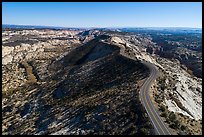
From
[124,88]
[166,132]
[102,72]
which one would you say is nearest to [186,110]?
[124,88]

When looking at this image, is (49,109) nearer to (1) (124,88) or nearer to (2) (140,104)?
(1) (124,88)

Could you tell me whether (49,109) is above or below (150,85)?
below

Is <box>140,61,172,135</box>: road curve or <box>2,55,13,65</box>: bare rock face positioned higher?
<box>140,61,172,135</box>: road curve

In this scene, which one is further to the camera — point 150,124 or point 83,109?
point 83,109

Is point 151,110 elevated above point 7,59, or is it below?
above

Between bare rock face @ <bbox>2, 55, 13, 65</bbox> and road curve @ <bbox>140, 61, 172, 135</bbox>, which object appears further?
bare rock face @ <bbox>2, 55, 13, 65</bbox>

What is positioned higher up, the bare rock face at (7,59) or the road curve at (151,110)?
the road curve at (151,110)

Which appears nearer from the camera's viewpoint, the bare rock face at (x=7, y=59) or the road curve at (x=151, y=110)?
the road curve at (x=151, y=110)

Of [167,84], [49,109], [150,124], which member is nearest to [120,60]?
[167,84]

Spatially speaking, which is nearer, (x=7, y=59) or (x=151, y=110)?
(x=151, y=110)

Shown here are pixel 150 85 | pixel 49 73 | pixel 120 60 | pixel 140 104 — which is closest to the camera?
pixel 140 104

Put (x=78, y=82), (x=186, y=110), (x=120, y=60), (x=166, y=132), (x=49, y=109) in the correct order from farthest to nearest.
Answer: (x=120, y=60) < (x=78, y=82) < (x=49, y=109) < (x=186, y=110) < (x=166, y=132)
